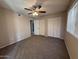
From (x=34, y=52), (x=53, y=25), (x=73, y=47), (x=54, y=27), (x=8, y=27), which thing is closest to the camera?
(x=73, y=47)

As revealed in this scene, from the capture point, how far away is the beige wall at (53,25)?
7.26 metres

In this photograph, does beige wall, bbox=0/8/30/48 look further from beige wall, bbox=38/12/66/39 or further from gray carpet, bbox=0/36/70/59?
beige wall, bbox=38/12/66/39

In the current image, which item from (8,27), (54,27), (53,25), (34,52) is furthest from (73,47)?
(53,25)

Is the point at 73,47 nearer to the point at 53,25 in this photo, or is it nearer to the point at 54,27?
the point at 54,27

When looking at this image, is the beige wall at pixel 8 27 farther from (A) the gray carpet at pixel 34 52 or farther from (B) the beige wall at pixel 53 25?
(B) the beige wall at pixel 53 25

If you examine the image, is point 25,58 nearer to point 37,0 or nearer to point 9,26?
point 37,0

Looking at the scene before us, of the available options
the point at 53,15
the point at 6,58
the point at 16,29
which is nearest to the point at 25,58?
the point at 6,58

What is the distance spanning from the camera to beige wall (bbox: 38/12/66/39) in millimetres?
7258

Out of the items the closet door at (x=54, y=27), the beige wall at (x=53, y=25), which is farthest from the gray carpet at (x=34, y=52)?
the closet door at (x=54, y=27)

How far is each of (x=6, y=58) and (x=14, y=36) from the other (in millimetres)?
2970

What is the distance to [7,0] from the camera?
12.3ft

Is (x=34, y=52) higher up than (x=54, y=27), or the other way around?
(x=54, y=27)

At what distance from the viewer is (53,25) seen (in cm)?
827

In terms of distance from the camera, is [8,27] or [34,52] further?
[8,27]
